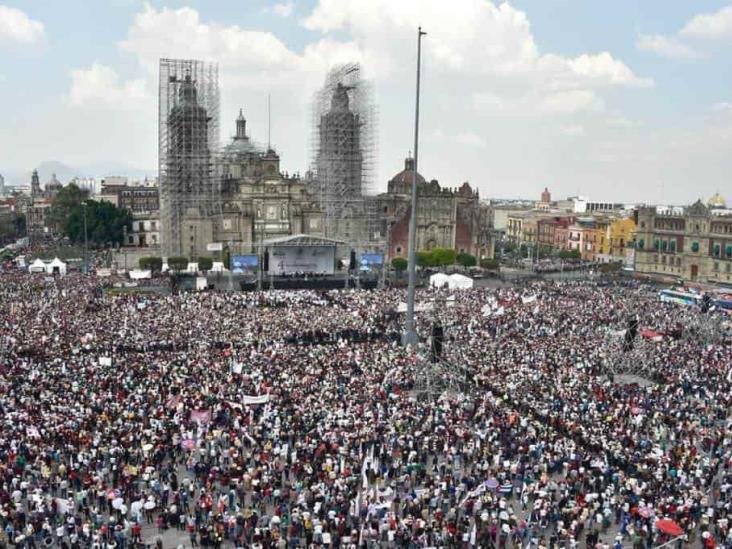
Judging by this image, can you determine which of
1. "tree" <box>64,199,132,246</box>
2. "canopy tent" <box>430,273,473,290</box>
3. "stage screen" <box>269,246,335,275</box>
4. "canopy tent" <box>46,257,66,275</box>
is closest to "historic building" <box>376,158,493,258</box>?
"stage screen" <box>269,246,335,275</box>

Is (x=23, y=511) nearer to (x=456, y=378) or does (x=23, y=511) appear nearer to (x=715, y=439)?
(x=456, y=378)

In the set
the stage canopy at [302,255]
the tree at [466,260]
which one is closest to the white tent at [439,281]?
the stage canopy at [302,255]

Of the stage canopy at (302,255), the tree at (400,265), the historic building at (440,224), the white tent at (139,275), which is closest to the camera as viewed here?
the white tent at (139,275)

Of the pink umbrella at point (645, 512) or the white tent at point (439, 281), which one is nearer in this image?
the pink umbrella at point (645, 512)

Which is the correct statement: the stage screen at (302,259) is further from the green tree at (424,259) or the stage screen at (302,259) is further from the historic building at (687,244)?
the historic building at (687,244)

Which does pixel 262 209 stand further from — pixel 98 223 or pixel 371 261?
pixel 98 223

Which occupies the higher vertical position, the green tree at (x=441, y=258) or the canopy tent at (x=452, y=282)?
the green tree at (x=441, y=258)
